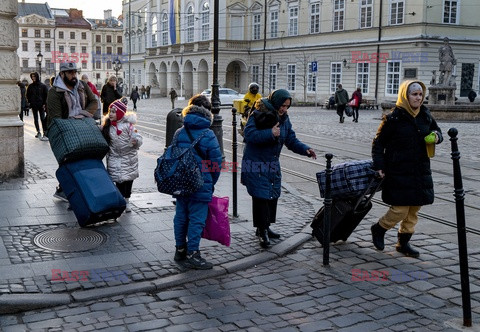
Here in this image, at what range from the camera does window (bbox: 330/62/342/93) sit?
1825 inches

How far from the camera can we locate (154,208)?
8500 millimetres

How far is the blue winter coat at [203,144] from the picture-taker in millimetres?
5879

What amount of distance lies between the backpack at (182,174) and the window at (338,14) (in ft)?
139

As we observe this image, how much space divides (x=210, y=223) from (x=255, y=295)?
106 centimetres

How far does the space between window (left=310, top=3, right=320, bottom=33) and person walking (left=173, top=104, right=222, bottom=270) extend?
4446 centimetres

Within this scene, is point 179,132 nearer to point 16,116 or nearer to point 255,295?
point 255,295

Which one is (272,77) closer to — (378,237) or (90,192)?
(90,192)

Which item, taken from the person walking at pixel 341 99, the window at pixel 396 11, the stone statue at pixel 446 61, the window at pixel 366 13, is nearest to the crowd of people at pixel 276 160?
the person walking at pixel 341 99

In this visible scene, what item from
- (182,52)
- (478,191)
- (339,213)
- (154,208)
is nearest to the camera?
(339,213)

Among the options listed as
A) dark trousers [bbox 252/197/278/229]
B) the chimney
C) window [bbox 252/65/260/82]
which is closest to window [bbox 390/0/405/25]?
window [bbox 252/65/260/82]

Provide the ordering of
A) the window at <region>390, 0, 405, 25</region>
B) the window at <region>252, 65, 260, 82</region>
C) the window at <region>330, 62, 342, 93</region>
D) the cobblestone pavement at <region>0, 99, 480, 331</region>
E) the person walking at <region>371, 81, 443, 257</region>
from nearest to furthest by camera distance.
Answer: the cobblestone pavement at <region>0, 99, 480, 331</region> → the person walking at <region>371, 81, 443, 257</region> → the window at <region>390, 0, 405, 25</region> → the window at <region>330, 62, 342, 93</region> → the window at <region>252, 65, 260, 82</region>

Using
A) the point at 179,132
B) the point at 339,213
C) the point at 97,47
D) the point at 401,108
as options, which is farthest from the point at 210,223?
the point at 97,47

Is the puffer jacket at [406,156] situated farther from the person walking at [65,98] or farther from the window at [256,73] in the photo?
the window at [256,73]

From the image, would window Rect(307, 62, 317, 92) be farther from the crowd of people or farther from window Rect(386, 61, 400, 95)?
the crowd of people
